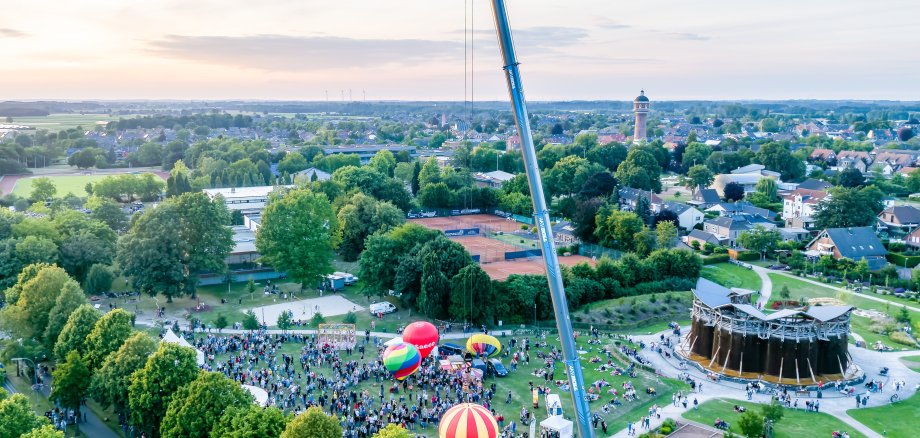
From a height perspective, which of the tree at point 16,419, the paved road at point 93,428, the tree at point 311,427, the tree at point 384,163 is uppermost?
the tree at point 384,163

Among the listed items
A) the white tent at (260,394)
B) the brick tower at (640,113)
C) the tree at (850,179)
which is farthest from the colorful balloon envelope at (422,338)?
the brick tower at (640,113)

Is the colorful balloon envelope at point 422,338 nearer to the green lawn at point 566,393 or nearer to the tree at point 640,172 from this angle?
the green lawn at point 566,393

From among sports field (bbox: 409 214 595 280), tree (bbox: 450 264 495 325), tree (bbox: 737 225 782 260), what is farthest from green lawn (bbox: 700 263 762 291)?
tree (bbox: 450 264 495 325)

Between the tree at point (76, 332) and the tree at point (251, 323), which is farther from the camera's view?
the tree at point (251, 323)

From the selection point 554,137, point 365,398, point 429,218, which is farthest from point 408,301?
point 554,137

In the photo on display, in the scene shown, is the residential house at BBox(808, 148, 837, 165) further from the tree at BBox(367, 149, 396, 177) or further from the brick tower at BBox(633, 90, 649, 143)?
the tree at BBox(367, 149, 396, 177)

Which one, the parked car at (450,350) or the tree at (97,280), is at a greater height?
the tree at (97,280)
